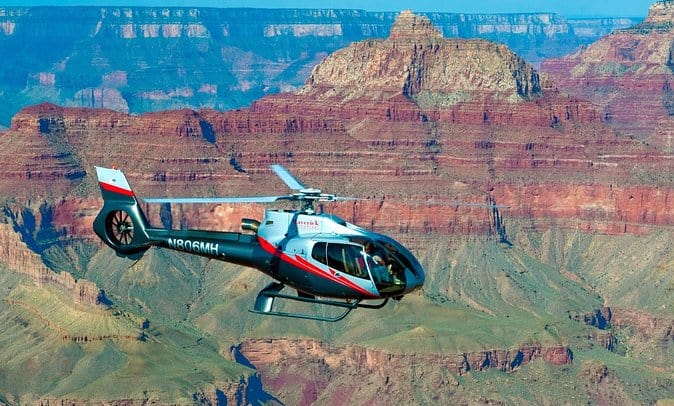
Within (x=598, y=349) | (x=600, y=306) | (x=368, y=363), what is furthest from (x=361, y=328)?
(x=600, y=306)

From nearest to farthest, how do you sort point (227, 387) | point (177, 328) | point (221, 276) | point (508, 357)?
point (227, 387) → point (508, 357) → point (177, 328) → point (221, 276)

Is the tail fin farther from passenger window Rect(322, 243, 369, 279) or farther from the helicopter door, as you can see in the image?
passenger window Rect(322, 243, 369, 279)

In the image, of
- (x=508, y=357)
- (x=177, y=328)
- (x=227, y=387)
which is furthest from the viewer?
(x=177, y=328)

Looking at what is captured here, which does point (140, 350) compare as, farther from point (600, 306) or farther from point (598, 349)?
point (600, 306)

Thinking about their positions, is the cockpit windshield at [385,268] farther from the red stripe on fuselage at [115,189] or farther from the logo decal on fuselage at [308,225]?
the red stripe on fuselage at [115,189]

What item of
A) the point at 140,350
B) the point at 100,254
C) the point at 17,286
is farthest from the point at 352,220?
the point at 140,350

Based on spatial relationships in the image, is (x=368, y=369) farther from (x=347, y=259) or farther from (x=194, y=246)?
(x=347, y=259)

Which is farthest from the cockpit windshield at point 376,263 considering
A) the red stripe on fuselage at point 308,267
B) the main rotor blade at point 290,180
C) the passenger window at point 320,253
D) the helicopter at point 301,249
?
the main rotor blade at point 290,180

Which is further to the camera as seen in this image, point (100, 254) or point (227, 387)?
point (100, 254)

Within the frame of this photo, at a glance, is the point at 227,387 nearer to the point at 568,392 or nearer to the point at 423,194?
the point at 568,392
